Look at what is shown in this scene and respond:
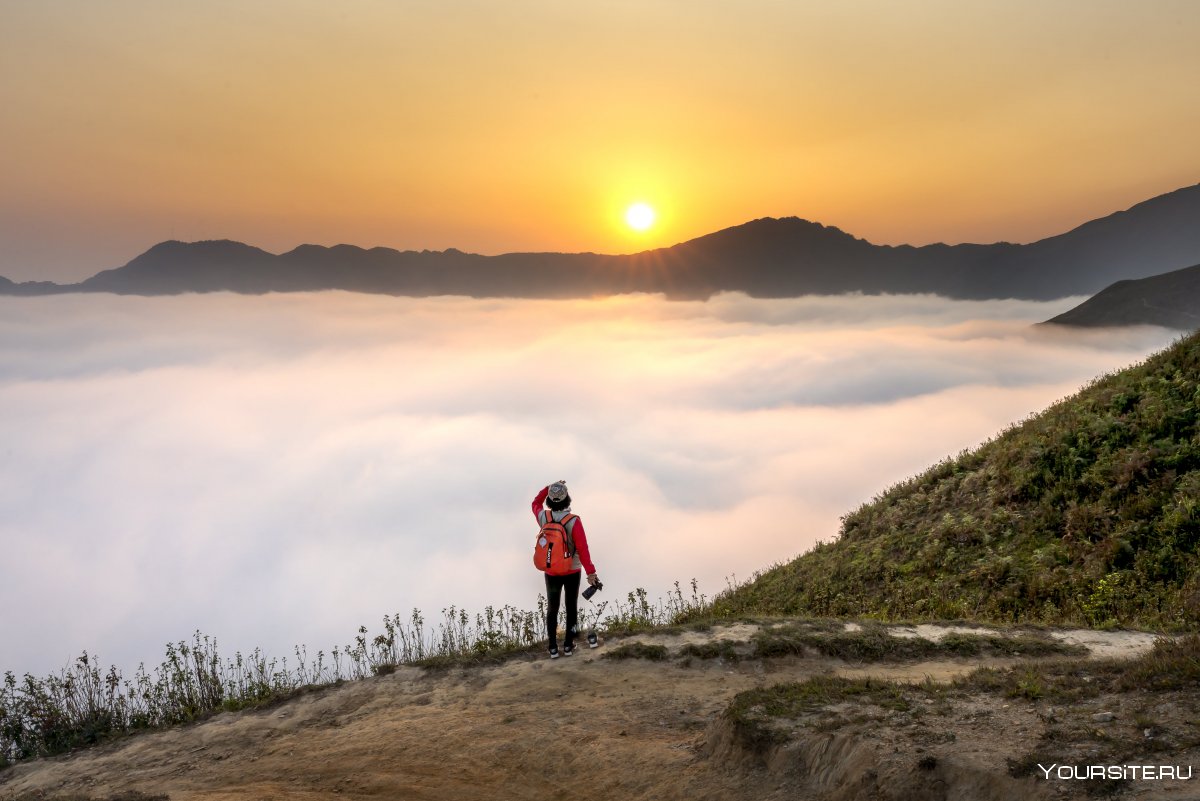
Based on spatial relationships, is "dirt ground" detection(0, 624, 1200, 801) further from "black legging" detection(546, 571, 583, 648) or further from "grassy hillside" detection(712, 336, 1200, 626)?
"grassy hillside" detection(712, 336, 1200, 626)

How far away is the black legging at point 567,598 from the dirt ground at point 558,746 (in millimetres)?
392

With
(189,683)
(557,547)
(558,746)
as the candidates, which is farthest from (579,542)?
(189,683)

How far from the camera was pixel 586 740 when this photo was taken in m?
9.80

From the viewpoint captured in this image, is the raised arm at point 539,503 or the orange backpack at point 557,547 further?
the raised arm at point 539,503

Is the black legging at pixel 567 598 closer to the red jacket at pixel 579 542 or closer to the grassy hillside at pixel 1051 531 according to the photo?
the red jacket at pixel 579 542

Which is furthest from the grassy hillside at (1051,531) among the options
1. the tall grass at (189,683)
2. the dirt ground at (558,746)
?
the tall grass at (189,683)

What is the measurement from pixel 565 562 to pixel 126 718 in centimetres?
788

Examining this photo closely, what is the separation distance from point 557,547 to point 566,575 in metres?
0.53

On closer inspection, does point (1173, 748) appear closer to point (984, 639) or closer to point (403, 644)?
point (984, 639)

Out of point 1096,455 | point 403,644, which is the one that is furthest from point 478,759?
point 1096,455

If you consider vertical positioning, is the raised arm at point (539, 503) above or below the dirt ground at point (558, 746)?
above

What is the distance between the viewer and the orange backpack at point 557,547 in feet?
42.1

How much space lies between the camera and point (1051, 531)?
70.4ft

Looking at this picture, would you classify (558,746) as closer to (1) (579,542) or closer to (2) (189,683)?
(1) (579,542)
